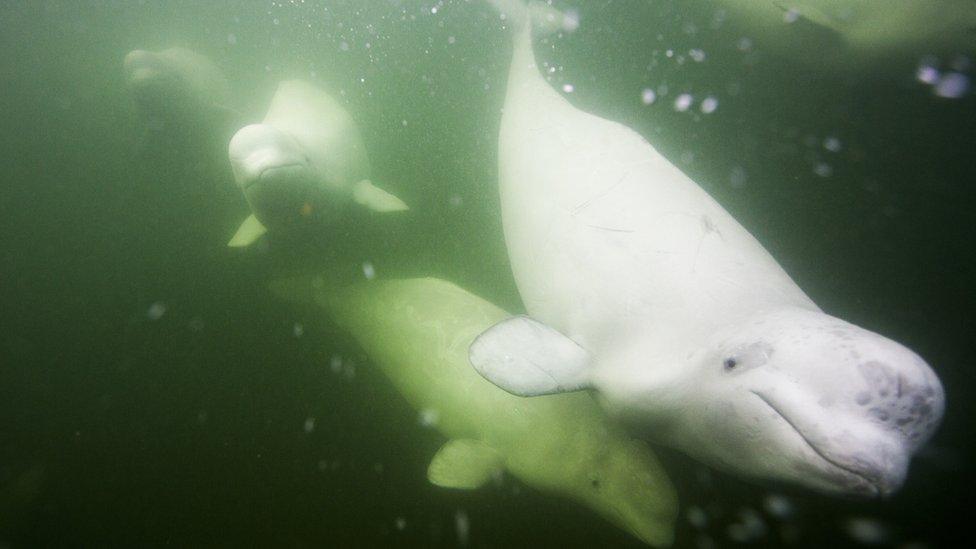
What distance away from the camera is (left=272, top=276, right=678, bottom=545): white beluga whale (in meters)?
2.89

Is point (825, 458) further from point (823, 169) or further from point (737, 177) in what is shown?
point (823, 169)

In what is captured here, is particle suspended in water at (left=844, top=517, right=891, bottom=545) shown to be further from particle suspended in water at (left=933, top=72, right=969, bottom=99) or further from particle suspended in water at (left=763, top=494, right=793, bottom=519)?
particle suspended in water at (left=933, top=72, right=969, bottom=99)

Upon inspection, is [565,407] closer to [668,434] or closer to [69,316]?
[668,434]

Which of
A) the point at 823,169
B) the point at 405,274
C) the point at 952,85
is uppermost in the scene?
the point at 952,85

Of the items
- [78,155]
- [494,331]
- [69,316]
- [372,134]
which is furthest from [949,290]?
[78,155]

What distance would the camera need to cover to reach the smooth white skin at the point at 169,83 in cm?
522

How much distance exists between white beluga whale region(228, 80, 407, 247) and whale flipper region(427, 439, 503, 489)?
2.38m

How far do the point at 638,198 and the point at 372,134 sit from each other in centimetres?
445

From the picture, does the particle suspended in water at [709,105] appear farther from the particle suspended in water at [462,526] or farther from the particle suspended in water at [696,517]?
the particle suspended in water at [462,526]

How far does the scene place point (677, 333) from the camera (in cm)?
268

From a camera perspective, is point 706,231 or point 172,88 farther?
point 172,88

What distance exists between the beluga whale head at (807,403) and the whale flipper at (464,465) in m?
1.41

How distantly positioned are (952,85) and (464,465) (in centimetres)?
588

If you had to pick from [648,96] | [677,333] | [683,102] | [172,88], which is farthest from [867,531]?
[172,88]
